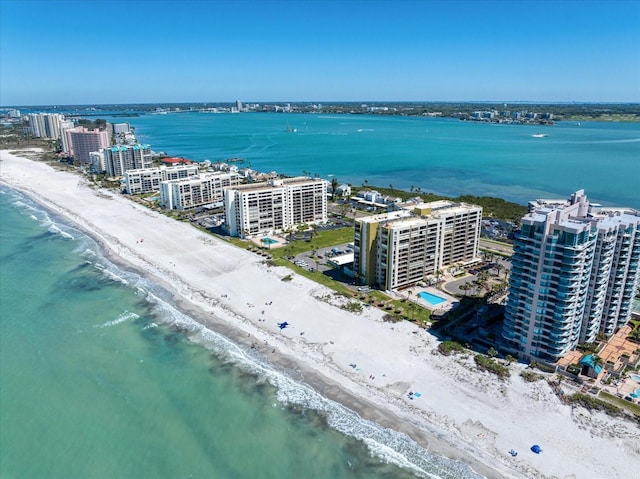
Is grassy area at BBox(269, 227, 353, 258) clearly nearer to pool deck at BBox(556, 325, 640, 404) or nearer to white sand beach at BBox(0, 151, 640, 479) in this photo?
white sand beach at BBox(0, 151, 640, 479)

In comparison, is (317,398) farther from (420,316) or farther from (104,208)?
(104,208)

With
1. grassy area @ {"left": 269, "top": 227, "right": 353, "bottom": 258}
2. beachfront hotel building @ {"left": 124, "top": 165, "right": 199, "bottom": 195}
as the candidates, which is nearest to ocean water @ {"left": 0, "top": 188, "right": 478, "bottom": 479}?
grassy area @ {"left": 269, "top": 227, "right": 353, "bottom": 258}

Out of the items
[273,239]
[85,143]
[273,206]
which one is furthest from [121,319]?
[85,143]

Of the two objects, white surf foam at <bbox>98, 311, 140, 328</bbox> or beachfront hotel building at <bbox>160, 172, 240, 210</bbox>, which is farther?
beachfront hotel building at <bbox>160, 172, 240, 210</bbox>

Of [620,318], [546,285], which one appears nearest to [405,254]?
[546,285]

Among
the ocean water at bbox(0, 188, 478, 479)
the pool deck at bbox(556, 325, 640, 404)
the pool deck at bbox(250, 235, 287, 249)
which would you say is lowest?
the ocean water at bbox(0, 188, 478, 479)

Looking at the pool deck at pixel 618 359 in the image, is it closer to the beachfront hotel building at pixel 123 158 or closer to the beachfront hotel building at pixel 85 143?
the beachfront hotel building at pixel 123 158
